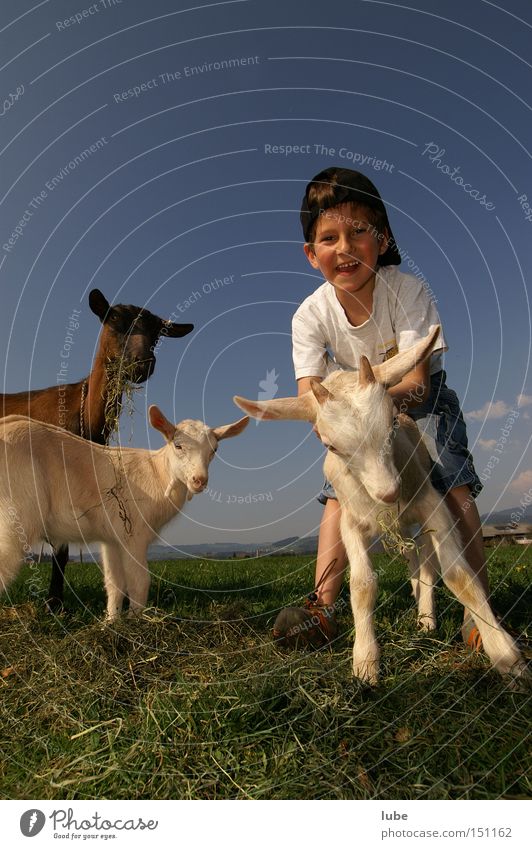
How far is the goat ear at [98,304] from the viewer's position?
5.34 meters

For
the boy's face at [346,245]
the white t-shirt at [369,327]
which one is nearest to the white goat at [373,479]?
the white t-shirt at [369,327]

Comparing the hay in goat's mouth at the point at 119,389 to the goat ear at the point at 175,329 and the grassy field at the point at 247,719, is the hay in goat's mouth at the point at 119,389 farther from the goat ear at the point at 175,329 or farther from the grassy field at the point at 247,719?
the grassy field at the point at 247,719

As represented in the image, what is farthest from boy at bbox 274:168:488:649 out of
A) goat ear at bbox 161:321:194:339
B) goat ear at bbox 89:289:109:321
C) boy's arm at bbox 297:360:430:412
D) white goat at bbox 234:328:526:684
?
goat ear at bbox 89:289:109:321

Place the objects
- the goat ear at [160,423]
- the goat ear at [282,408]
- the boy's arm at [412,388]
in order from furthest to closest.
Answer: the goat ear at [160,423], the boy's arm at [412,388], the goat ear at [282,408]

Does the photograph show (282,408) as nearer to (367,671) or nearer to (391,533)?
(391,533)

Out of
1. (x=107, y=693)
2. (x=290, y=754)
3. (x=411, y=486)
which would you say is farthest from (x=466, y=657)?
(x=107, y=693)

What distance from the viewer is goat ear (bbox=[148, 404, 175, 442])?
4.57 meters

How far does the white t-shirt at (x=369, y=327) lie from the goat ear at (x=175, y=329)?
1359mm

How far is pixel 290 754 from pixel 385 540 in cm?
125

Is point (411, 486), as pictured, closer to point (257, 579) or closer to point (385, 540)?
point (385, 540)

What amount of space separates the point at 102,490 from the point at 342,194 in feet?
9.80

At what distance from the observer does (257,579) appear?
5961 millimetres
